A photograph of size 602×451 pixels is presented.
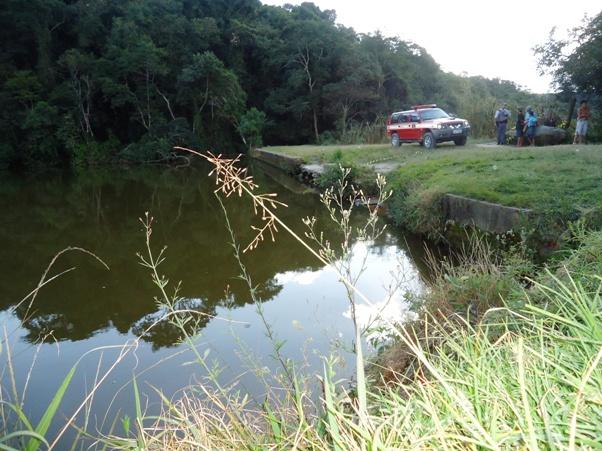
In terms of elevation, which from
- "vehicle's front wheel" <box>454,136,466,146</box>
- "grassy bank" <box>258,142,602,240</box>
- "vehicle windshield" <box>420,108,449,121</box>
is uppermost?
"vehicle windshield" <box>420,108,449,121</box>

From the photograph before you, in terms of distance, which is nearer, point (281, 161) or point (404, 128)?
point (404, 128)

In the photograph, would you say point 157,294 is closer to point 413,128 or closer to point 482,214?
point 482,214

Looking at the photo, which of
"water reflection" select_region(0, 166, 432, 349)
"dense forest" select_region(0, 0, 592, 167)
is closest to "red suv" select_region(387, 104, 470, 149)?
"water reflection" select_region(0, 166, 432, 349)

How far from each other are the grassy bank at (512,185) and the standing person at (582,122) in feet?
9.22

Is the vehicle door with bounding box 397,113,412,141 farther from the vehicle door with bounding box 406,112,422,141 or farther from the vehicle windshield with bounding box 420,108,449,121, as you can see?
the vehicle windshield with bounding box 420,108,449,121

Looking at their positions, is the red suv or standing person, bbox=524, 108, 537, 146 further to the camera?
the red suv

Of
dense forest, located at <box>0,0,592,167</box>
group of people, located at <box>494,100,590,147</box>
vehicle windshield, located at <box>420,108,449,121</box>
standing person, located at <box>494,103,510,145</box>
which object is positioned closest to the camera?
group of people, located at <box>494,100,590,147</box>

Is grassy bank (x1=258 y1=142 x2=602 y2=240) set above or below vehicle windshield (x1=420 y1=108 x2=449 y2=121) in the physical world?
below

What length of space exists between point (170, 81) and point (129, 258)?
26076 mm

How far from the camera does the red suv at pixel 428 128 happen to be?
13922 millimetres

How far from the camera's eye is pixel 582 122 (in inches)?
467

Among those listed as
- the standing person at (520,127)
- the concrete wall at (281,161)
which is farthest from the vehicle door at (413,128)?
the concrete wall at (281,161)

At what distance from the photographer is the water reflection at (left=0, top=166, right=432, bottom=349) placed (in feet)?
16.8

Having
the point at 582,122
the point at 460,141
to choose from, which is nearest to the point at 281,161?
the point at 460,141
